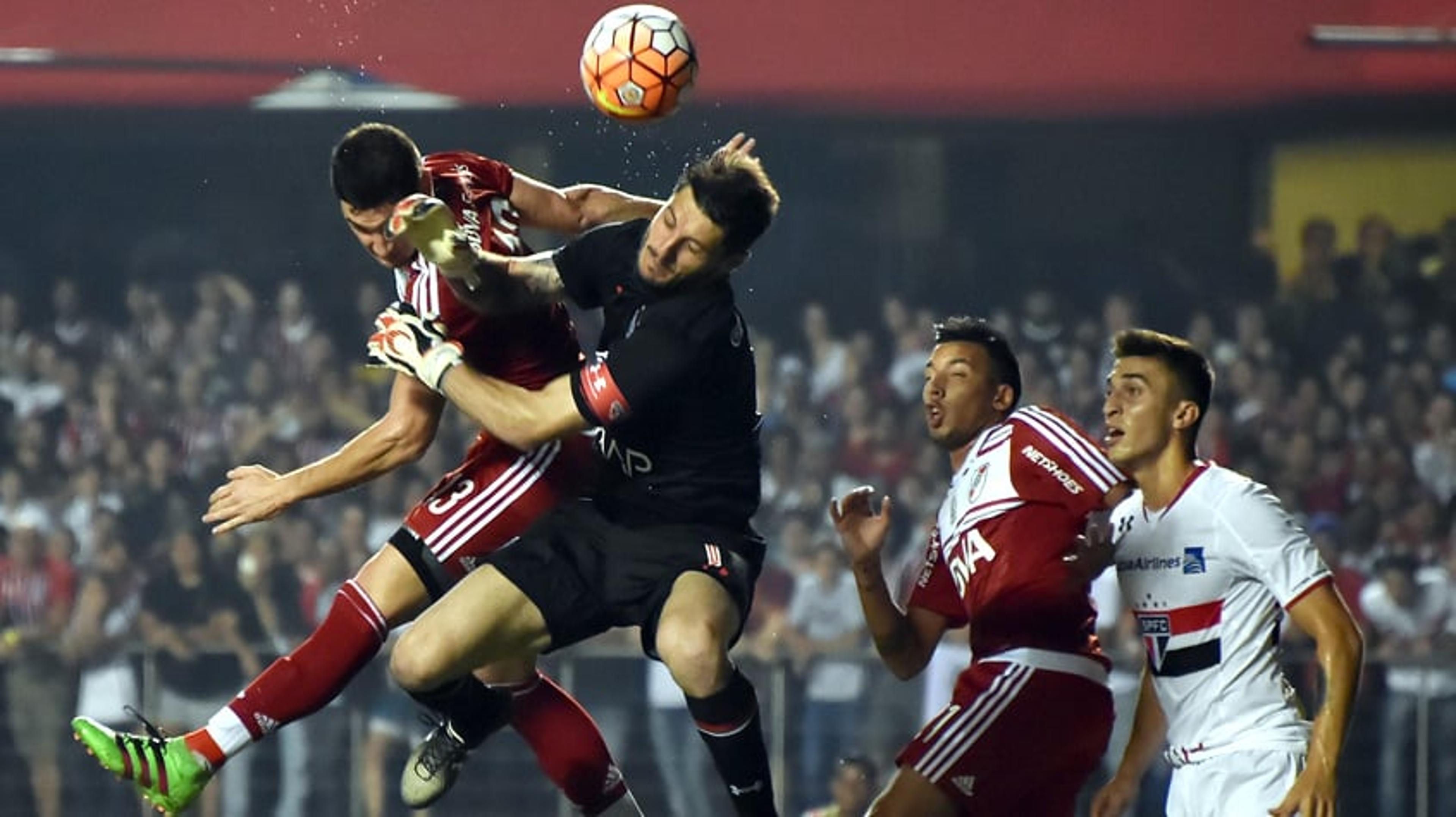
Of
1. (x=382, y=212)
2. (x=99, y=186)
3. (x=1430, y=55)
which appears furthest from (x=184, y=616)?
(x=1430, y=55)

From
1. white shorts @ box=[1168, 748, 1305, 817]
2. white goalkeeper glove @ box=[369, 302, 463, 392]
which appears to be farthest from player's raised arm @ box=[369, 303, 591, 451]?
white shorts @ box=[1168, 748, 1305, 817]

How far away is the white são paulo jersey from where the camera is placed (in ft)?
18.5

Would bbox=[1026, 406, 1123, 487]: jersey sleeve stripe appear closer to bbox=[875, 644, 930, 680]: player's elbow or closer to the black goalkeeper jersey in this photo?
bbox=[875, 644, 930, 680]: player's elbow

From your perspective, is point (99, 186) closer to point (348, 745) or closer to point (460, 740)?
point (348, 745)

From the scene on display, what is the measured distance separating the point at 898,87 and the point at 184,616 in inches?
227

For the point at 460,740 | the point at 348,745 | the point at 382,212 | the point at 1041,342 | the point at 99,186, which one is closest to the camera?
the point at 382,212

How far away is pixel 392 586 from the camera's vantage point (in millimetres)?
5992

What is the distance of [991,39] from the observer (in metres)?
14.6

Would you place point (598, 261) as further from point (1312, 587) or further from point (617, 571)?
point (1312, 587)

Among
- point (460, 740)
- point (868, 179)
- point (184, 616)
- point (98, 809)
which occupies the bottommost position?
point (98, 809)

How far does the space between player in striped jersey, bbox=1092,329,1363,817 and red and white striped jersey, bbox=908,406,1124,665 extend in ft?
0.38

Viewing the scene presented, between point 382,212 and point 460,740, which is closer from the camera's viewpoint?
point 382,212

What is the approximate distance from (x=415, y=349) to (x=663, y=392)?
62cm

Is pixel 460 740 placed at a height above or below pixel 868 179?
below
